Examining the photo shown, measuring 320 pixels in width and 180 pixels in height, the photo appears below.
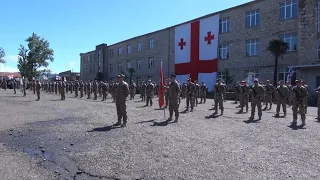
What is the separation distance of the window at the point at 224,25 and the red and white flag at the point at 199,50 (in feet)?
1.58

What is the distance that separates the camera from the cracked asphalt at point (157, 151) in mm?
6676

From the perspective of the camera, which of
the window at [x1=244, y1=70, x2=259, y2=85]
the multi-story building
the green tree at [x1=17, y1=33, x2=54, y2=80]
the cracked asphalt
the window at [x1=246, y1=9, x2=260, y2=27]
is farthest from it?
the green tree at [x1=17, y1=33, x2=54, y2=80]

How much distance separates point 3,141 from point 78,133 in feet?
7.49

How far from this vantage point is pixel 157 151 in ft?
27.7

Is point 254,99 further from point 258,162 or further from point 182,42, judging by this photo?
point 182,42

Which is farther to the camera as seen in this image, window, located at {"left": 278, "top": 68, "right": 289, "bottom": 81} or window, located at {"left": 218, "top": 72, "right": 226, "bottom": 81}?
window, located at {"left": 218, "top": 72, "right": 226, "bottom": 81}

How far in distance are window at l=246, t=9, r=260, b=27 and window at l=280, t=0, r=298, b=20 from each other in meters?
3.07

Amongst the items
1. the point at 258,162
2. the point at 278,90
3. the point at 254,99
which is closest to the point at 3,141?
the point at 258,162

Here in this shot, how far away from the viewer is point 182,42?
45.5 metres

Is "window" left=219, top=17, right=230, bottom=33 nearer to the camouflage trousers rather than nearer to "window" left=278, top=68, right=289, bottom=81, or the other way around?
"window" left=278, top=68, right=289, bottom=81

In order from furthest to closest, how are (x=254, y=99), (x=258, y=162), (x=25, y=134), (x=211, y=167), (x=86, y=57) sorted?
(x=86, y=57)
(x=254, y=99)
(x=25, y=134)
(x=258, y=162)
(x=211, y=167)

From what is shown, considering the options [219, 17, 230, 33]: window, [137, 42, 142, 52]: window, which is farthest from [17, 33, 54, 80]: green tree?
[219, 17, 230, 33]: window

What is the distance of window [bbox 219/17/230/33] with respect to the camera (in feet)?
128

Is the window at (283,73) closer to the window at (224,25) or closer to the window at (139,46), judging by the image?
the window at (224,25)
